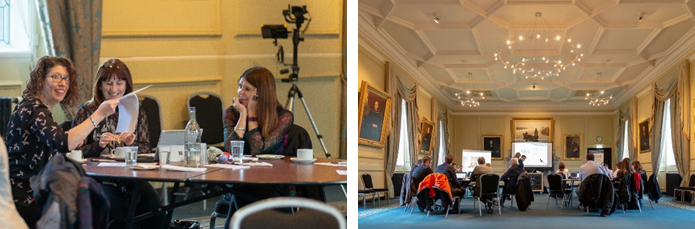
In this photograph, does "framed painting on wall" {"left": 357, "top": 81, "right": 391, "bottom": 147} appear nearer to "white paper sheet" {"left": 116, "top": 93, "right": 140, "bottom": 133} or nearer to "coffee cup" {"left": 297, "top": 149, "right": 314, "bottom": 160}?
"coffee cup" {"left": 297, "top": 149, "right": 314, "bottom": 160}

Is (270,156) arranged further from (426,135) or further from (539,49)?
(426,135)

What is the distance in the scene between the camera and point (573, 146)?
22.3 meters

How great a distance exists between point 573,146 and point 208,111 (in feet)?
71.9

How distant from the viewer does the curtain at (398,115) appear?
1198cm

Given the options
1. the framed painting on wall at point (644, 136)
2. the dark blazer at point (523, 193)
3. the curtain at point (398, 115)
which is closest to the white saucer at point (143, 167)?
the dark blazer at point (523, 193)

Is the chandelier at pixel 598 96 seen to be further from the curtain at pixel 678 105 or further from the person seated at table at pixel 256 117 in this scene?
the person seated at table at pixel 256 117

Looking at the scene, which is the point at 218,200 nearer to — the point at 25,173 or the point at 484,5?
the point at 25,173

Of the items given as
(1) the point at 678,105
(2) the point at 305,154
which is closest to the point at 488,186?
(1) the point at 678,105

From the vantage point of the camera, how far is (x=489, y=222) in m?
8.25

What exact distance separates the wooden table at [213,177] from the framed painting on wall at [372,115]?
815 centimetres

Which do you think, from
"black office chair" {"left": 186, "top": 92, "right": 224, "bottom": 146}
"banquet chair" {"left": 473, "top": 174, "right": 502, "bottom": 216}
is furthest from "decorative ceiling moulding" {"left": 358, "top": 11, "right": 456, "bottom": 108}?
"black office chair" {"left": 186, "top": 92, "right": 224, "bottom": 146}

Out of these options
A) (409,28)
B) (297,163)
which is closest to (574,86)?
(409,28)

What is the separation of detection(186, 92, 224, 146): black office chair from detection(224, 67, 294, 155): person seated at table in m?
0.03

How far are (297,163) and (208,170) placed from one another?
34 centimetres
